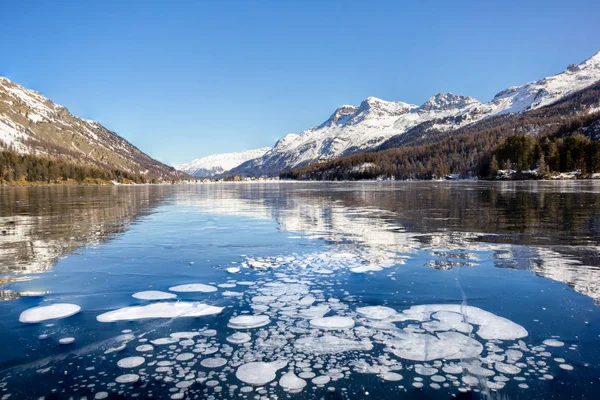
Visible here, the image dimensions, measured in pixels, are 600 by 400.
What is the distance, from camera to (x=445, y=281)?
10.1m

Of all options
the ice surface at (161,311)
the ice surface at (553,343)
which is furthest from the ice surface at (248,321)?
the ice surface at (553,343)

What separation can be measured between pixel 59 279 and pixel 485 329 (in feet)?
35.6

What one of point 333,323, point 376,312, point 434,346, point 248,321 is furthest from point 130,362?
point 434,346

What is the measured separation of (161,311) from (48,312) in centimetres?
233

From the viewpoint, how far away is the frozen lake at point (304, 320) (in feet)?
17.0

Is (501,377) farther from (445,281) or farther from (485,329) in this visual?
(445,281)

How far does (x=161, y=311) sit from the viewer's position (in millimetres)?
8008

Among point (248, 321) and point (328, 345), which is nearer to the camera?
point (328, 345)

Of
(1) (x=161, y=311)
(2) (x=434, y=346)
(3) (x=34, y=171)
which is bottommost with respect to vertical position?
(2) (x=434, y=346)

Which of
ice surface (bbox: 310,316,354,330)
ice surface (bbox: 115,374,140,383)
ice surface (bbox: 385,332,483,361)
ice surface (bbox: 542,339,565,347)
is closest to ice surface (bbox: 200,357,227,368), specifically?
ice surface (bbox: 115,374,140,383)

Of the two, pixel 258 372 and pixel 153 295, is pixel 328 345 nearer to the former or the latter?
pixel 258 372

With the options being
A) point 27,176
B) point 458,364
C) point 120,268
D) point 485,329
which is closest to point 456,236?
point 485,329

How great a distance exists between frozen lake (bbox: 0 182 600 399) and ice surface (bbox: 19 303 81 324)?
5 centimetres

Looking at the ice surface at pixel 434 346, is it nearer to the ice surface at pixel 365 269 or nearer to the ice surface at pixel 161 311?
the ice surface at pixel 161 311
